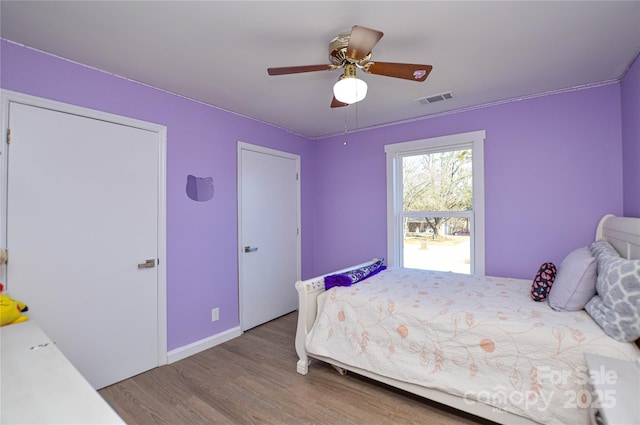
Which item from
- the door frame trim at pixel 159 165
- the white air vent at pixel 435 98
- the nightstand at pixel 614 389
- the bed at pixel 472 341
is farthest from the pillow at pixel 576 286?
the door frame trim at pixel 159 165

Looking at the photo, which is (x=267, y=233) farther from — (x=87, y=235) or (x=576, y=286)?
(x=576, y=286)

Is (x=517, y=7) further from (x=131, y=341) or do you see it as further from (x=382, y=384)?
(x=131, y=341)

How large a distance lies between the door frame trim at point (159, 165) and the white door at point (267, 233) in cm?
83

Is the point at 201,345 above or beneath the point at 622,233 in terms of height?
beneath

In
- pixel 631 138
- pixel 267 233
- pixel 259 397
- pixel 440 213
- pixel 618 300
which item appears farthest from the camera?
pixel 267 233

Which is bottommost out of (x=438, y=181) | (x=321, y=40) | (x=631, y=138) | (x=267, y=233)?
(x=267, y=233)

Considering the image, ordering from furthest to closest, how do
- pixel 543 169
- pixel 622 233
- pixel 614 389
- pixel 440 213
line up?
pixel 440 213 < pixel 543 169 < pixel 622 233 < pixel 614 389

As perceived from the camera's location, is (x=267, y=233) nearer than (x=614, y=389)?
No

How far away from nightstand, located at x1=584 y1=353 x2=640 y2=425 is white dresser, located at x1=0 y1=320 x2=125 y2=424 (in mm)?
1619

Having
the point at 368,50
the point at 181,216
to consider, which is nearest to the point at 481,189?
the point at 368,50

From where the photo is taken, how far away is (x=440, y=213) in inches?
133

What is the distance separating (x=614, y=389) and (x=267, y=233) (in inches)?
121

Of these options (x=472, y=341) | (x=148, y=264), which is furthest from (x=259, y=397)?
(x=472, y=341)

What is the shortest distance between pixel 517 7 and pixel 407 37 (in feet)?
1.90
